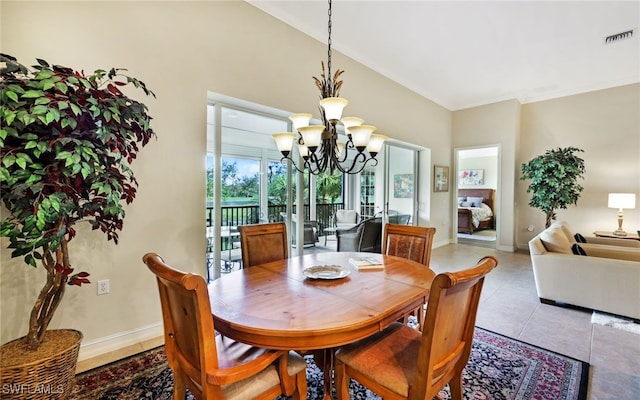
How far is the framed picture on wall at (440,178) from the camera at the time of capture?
632cm

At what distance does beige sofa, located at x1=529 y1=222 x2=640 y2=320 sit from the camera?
2832mm

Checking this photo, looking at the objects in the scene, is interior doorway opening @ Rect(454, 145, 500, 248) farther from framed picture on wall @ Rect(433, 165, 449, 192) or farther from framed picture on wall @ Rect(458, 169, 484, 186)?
framed picture on wall @ Rect(433, 165, 449, 192)

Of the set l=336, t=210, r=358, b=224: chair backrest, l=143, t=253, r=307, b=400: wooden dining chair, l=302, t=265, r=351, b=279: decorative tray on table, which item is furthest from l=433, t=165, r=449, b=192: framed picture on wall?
l=143, t=253, r=307, b=400: wooden dining chair

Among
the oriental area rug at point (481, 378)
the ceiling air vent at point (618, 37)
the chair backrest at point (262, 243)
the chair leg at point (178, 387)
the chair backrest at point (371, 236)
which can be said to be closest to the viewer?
the chair leg at point (178, 387)

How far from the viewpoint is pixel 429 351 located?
1129mm

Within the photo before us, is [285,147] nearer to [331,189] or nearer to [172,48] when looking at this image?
[172,48]

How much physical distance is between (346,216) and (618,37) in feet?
14.8

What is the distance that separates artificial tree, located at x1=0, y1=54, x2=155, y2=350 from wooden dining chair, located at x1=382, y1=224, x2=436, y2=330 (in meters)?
2.14

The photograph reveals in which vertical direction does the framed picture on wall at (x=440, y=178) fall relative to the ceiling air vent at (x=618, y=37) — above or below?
below

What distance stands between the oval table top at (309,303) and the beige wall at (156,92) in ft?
3.52

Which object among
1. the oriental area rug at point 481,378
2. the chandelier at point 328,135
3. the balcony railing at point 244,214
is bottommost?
the oriental area rug at point 481,378

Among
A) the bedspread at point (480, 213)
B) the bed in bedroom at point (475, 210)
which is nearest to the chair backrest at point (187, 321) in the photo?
the bed in bedroom at point (475, 210)

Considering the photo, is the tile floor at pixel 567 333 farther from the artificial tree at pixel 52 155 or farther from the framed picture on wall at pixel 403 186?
the artificial tree at pixel 52 155

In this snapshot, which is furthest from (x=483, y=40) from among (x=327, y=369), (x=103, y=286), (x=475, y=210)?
(x=475, y=210)
